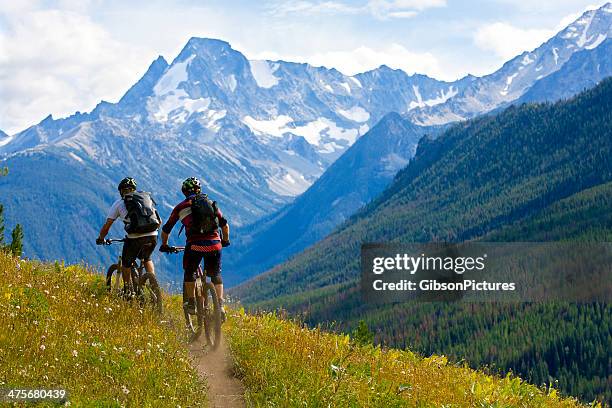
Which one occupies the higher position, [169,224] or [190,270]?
[169,224]

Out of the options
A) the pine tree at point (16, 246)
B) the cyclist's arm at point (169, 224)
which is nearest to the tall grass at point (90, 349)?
the cyclist's arm at point (169, 224)

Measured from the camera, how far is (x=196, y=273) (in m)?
15.7

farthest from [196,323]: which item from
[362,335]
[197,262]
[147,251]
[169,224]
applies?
[362,335]

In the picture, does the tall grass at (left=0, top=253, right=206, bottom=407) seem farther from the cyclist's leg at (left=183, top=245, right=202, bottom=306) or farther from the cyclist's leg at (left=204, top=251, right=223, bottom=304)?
the cyclist's leg at (left=204, top=251, right=223, bottom=304)

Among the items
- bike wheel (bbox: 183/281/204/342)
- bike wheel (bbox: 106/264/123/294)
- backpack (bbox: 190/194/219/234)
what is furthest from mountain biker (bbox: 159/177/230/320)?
bike wheel (bbox: 106/264/123/294)

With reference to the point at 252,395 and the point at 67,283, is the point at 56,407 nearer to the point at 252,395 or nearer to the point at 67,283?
the point at 252,395

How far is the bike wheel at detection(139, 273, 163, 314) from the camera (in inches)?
628

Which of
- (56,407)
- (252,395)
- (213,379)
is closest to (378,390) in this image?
(252,395)

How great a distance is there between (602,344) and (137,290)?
202 meters

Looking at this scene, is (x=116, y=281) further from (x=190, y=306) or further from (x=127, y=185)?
(x=190, y=306)

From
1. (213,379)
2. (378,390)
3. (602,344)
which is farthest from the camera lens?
(602,344)

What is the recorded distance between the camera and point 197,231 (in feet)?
49.4

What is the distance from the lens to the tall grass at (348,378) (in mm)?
10641

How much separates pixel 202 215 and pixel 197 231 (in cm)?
43
